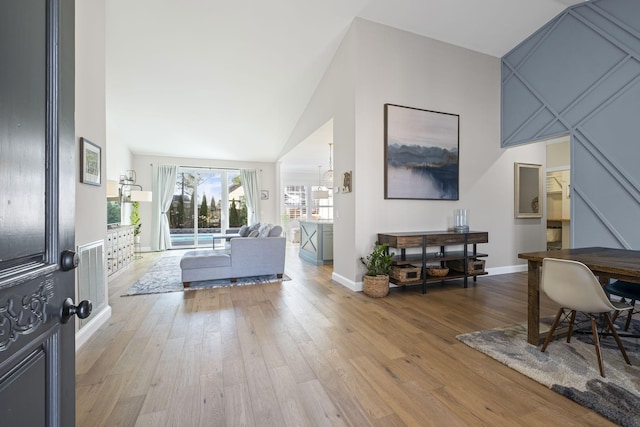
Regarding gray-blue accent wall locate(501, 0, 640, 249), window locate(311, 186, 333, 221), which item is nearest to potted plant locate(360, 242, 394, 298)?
gray-blue accent wall locate(501, 0, 640, 249)

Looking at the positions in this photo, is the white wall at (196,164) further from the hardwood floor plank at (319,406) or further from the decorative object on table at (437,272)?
the hardwood floor plank at (319,406)

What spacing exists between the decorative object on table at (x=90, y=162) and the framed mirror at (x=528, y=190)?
6.21 metres

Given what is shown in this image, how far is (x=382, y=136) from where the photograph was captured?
410cm

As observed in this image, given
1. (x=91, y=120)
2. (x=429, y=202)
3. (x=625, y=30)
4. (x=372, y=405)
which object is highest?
(x=625, y=30)

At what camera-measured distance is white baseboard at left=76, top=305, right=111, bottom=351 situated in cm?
236

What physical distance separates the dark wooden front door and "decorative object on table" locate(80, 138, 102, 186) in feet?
6.90

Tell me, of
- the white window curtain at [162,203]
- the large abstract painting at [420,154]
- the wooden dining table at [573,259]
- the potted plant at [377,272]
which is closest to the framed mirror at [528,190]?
the large abstract painting at [420,154]

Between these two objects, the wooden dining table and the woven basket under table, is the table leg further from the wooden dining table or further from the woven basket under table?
the woven basket under table

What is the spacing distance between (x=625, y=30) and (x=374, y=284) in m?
4.46

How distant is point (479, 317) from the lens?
3.01 m

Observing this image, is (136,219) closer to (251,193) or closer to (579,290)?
(251,193)

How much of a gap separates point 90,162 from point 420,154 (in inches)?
160

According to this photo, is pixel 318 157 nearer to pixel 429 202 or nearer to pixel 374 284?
pixel 429 202

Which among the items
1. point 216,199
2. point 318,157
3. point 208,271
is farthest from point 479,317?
point 216,199
